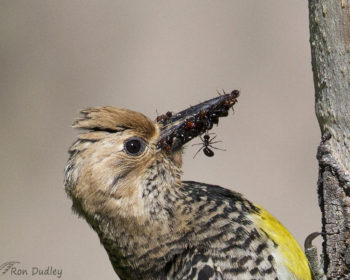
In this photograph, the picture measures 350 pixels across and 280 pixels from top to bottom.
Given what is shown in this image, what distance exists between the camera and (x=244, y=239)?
412 cm

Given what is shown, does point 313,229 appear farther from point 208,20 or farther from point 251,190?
point 208,20

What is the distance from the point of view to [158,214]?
4277mm

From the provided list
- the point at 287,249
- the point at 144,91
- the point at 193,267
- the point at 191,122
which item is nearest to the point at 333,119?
the point at 287,249

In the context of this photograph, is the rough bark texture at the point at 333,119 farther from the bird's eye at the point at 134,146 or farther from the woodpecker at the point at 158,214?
the bird's eye at the point at 134,146

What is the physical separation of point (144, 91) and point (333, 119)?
14.3 feet

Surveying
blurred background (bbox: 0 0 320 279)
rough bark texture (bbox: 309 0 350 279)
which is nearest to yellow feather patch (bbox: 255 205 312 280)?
rough bark texture (bbox: 309 0 350 279)

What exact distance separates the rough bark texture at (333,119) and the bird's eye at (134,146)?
1.10m

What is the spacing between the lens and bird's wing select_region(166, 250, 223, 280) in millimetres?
4070

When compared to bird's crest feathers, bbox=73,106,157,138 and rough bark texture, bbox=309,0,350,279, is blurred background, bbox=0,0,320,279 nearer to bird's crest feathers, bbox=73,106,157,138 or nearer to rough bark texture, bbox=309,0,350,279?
bird's crest feathers, bbox=73,106,157,138

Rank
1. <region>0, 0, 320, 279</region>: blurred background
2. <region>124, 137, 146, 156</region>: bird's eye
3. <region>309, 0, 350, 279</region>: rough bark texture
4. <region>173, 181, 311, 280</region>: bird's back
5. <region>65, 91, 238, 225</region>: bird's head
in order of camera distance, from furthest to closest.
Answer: <region>0, 0, 320, 279</region>: blurred background → <region>124, 137, 146, 156</region>: bird's eye → <region>65, 91, 238, 225</region>: bird's head → <region>173, 181, 311, 280</region>: bird's back → <region>309, 0, 350, 279</region>: rough bark texture

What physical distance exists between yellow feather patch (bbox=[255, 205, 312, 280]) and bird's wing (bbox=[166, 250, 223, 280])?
384mm

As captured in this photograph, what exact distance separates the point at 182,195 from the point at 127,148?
0.45 m

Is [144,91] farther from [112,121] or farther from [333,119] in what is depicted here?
[333,119]

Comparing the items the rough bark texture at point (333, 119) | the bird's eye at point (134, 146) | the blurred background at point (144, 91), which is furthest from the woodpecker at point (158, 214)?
the blurred background at point (144, 91)
